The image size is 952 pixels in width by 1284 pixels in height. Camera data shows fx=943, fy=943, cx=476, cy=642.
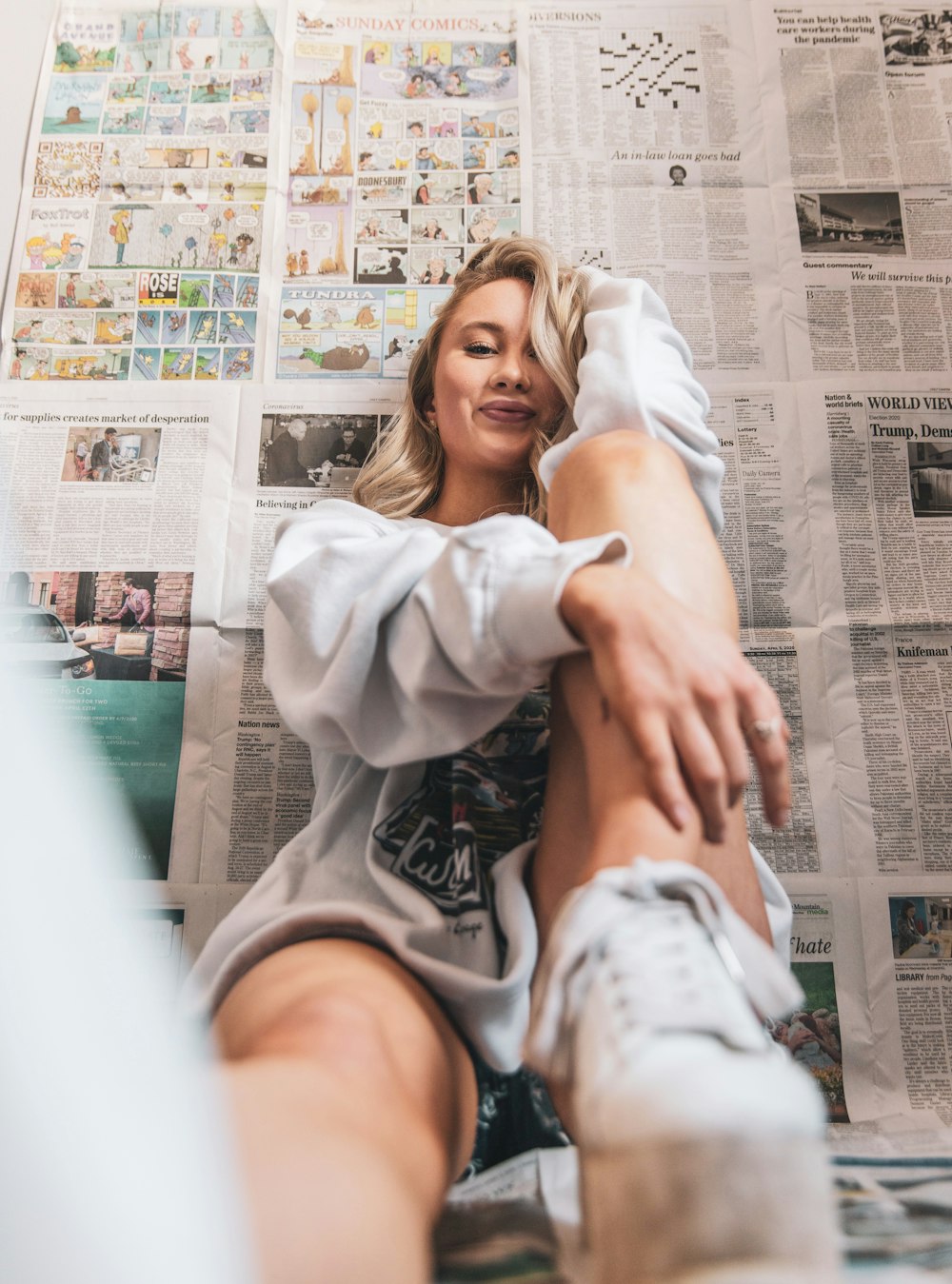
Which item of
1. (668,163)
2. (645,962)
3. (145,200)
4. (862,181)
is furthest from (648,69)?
(645,962)

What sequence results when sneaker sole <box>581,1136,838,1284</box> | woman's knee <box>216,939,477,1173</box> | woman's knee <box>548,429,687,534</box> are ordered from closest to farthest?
sneaker sole <box>581,1136,838,1284</box>
woman's knee <box>216,939,477,1173</box>
woman's knee <box>548,429,687,534</box>

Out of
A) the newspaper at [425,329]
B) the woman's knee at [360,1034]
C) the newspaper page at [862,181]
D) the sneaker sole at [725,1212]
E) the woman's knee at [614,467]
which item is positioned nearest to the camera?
the sneaker sole at [725,1212]

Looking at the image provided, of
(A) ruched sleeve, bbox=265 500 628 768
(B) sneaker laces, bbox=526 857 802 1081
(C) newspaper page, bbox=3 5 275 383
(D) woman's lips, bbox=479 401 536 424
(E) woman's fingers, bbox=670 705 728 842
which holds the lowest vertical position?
(B) sneaker laces, bbox=526 857 802 1081

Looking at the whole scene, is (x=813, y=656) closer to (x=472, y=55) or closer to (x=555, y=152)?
(x=555, y=152)

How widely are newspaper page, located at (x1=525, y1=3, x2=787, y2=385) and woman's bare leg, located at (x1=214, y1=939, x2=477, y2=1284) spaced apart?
62 cm

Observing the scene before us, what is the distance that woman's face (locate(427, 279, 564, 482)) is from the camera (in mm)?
740

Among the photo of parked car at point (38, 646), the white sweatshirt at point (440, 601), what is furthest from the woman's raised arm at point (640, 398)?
the photo of parked car at point (38, 646)

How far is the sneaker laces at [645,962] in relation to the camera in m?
0.29

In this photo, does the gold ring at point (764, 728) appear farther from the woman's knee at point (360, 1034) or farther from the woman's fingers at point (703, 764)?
the woman's knee at point (360, 1034)

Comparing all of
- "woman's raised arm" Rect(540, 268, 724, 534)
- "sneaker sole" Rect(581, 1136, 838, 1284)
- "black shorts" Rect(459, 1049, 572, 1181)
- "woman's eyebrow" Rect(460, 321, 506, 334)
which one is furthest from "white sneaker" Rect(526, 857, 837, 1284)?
"woman's eyebrow" Rect(460, 321, 506, 334)

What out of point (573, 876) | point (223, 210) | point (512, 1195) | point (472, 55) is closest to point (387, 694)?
point (573, 876)

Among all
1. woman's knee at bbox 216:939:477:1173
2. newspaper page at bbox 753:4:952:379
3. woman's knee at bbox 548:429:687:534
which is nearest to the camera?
woman's knee at bbox 216:939:477:1173

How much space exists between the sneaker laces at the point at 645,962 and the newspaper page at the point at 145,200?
66cm

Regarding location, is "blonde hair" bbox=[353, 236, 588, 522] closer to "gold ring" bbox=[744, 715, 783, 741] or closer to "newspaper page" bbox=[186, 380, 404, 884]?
"newspaper page" bbox=[186, 380, 404, 884]
